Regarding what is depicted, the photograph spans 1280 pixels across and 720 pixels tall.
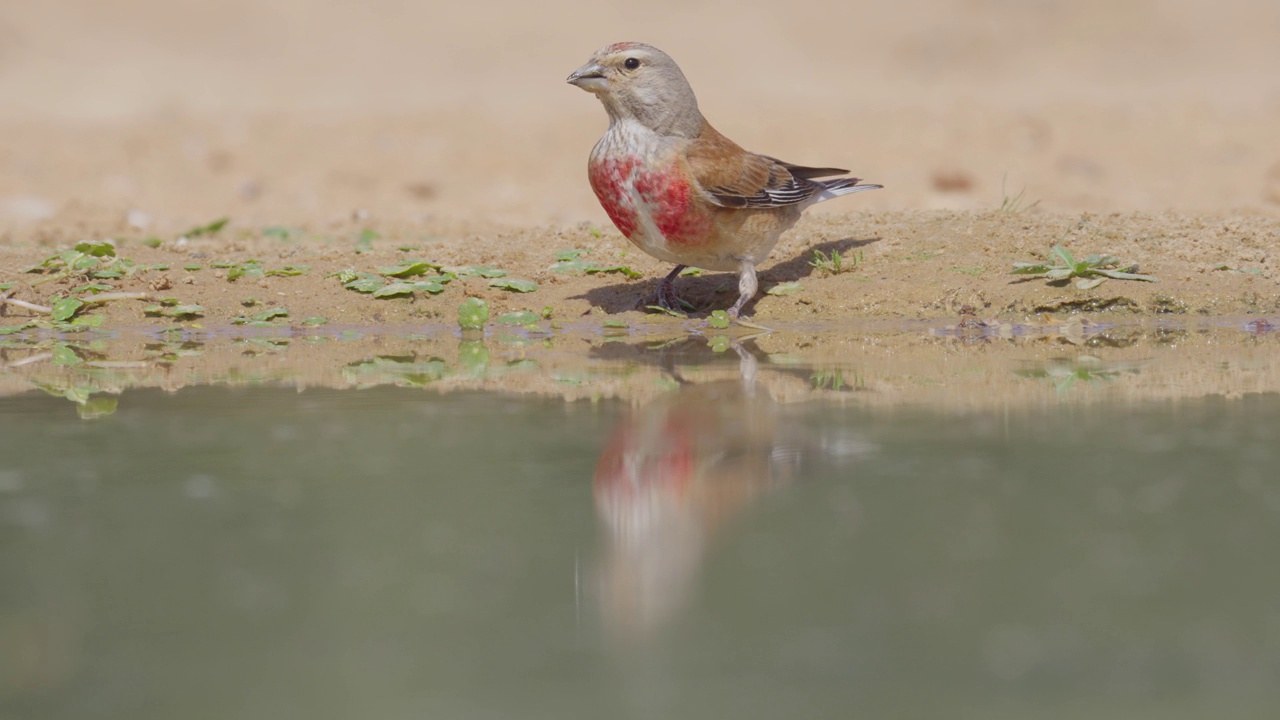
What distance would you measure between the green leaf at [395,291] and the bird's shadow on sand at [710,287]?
2.92ft

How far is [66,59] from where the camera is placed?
20.2m

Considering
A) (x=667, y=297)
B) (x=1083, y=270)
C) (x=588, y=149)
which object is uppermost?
(x=588, y=149)

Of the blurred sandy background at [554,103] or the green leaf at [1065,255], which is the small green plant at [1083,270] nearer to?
the green leaf at [1065,255]

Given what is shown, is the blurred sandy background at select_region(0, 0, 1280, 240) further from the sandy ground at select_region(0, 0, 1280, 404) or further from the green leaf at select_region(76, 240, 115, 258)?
the green leaf at select_region(76, 240, 115, 258)

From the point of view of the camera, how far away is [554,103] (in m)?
18.7

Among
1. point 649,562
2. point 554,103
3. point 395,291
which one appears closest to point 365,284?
point 395,291

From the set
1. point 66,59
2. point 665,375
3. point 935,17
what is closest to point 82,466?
point 665,375

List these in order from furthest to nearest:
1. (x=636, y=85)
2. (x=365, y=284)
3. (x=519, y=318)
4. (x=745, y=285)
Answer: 1. (x=365, y=284)
2. (x=519, y=318)
3. (x=745, y=285)
4. (x=636, y=85)

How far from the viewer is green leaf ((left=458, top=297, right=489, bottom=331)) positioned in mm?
7457

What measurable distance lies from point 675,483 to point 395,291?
169 inches

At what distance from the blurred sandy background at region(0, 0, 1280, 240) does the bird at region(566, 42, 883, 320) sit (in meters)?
4.35

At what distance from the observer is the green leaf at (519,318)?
24.7 feet

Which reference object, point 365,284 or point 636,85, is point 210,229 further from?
point 636,85

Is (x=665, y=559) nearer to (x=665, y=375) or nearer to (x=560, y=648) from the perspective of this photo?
(x=560, y=648)
